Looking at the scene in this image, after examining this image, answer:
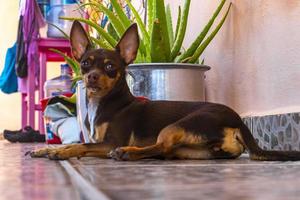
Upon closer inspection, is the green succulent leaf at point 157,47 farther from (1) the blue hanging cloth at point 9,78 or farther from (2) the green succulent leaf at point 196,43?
(1) the blue hanging cloth at point 9,78

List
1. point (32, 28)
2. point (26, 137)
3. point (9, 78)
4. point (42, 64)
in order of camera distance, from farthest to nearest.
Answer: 1. point (9, 78)
2. point (42, 64)
3. point (32, 28)
4. point (26, 137)

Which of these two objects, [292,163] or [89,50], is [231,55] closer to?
[89,50]

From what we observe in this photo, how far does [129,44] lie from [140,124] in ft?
0.80

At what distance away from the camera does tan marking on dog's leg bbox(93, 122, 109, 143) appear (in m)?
1.24

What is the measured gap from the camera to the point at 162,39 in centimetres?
160

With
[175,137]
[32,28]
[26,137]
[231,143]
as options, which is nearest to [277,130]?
[231,143]

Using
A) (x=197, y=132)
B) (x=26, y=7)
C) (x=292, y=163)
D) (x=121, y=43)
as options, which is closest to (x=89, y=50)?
(x=121, y=43)

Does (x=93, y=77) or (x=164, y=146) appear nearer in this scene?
(x=164, y=146)

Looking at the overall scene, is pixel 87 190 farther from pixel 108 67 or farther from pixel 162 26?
pixel 162 26

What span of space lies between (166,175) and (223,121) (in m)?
0.43

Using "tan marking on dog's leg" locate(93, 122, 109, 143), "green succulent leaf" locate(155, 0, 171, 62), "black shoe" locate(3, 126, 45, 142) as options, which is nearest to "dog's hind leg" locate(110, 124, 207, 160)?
"tan marking on dog's leg" locate(93, 122, 109, 143)

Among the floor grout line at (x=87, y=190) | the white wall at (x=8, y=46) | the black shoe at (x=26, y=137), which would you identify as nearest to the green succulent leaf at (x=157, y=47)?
the floor grout line at (x=87, y=190)

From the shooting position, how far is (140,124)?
1.23 m

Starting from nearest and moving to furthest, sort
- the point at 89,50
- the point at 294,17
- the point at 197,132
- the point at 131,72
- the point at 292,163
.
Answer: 1. the point at 292,163
2. the point at 197,132
3. the point at 294,17
4. the point at 89,50
5. the point at 131,72
